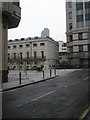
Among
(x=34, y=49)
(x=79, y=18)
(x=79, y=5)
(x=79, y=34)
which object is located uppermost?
(x=79, y=5)

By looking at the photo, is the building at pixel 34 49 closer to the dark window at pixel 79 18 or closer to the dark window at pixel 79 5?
the dark window at pixel 79 18

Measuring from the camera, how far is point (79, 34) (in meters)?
62.3

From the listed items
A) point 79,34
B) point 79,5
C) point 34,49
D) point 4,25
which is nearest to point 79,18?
point 79,5

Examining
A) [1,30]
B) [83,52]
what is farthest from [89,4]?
[1,30]

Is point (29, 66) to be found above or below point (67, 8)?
below

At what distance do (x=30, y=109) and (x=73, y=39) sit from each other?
56013 millimetres

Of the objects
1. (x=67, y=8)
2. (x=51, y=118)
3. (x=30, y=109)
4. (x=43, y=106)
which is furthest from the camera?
(x=67, y=8)

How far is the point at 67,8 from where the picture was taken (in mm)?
66000

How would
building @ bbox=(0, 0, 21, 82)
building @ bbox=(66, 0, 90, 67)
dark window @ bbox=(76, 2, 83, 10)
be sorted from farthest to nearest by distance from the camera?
dark window @ bbox=(76, 2, 83, 10), building @ bbox=(66, 0, 90, 67), building @ bbox=(0, 0, 21, 82)

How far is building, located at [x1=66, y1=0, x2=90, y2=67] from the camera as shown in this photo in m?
61.0

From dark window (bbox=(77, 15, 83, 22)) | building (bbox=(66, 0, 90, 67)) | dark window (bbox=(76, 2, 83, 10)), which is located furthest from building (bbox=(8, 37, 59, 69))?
dark window (bbox=(76, 2, 83, 10))

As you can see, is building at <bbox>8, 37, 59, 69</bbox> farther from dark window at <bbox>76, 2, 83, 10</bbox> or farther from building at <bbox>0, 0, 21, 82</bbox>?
building at <bbox>0, 0, 21, 82</bbox>

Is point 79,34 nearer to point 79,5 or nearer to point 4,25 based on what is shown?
point 79,5

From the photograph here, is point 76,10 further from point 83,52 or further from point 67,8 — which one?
Result: point 83,52
